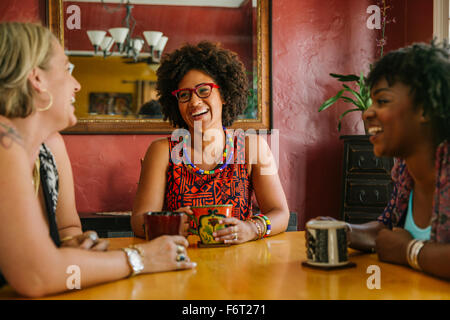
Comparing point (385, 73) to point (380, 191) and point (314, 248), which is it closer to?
point (314, 248)

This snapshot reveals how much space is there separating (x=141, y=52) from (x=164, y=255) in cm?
277

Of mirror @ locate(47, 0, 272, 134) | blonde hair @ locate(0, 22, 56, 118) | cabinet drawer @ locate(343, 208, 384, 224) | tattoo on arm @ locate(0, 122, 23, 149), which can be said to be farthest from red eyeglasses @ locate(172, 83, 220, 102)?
cabinet drawer @ locate(343, 208, 384, 224)

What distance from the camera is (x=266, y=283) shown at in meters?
1.10

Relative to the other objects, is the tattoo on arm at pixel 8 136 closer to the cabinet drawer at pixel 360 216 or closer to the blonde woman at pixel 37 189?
the blonde woman at pixel 37 189

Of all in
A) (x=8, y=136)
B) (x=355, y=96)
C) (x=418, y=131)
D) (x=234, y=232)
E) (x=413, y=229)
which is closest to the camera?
(x=8, y=136)

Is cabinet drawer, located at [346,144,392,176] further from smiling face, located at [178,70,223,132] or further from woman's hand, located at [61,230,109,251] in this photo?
woman's hand, located at [61,230,109,251]

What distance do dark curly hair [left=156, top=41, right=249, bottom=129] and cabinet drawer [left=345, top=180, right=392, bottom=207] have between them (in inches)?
56.8

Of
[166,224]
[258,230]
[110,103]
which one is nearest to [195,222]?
[166,224]

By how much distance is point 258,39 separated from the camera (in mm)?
3928

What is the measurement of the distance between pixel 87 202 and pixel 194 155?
1.82 m

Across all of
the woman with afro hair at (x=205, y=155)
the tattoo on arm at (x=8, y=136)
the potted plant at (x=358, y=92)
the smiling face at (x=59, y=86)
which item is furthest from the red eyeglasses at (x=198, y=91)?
the potted plant at (x=358, y=92)

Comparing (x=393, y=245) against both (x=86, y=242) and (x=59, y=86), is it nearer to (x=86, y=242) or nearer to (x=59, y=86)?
(x=86, y=242)

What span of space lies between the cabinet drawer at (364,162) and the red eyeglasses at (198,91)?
171 centimetres

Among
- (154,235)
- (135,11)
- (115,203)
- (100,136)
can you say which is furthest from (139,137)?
(154,235)
